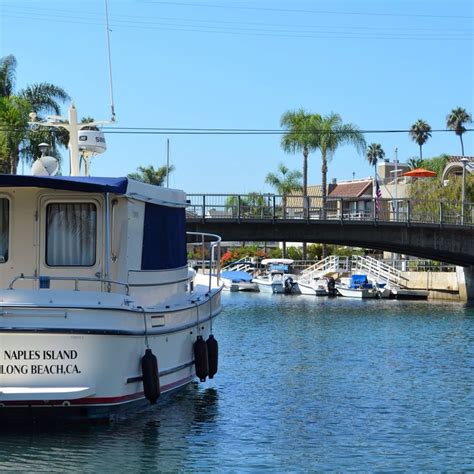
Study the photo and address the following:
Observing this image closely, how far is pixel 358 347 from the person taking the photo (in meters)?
33.5

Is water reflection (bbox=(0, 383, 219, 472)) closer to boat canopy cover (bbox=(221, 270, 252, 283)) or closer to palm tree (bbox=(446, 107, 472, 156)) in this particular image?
boat canopy cover (bbox=(221, 270, 252, 283))

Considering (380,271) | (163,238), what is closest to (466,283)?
(380,271)

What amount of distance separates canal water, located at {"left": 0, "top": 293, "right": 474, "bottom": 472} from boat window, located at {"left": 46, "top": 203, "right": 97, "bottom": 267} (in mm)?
2652

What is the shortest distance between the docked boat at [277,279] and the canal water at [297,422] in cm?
4550

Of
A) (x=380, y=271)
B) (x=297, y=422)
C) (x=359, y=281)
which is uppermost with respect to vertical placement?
(x=380, y=271)

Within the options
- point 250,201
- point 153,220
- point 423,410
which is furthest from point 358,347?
point 250,201

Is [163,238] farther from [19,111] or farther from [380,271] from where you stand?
[380,271]

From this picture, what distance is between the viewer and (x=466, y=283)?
216 ft

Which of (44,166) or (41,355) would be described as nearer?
(41,355)

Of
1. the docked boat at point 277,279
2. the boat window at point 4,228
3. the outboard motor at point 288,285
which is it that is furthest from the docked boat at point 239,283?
the boat window at point 4,228

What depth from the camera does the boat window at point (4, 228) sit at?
1772 centimetres

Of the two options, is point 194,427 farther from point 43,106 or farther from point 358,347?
point 43,106

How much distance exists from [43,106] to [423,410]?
40073 millimetres

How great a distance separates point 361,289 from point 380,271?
183 inches
